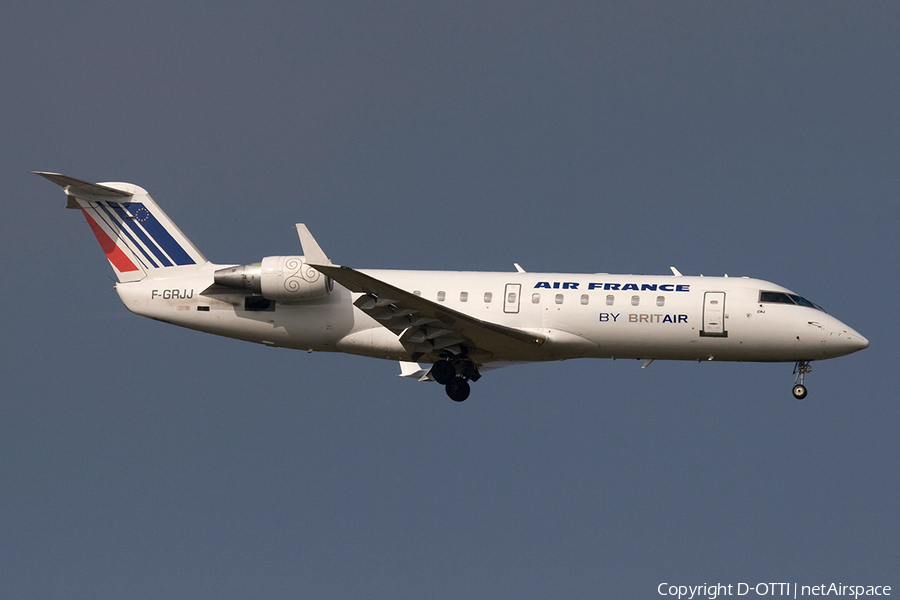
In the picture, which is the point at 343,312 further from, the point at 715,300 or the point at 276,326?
the point at 715,300

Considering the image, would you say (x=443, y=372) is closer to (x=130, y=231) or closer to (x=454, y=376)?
(x=454, y=376)

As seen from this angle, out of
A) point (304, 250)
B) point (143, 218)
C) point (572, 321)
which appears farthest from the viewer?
point (143, 218)

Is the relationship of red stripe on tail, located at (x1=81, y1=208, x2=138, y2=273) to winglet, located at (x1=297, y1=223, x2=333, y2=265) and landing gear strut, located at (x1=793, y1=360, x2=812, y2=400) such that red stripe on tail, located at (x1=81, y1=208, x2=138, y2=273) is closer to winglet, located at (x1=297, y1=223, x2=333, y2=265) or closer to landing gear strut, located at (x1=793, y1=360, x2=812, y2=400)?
winglet, located at (x1=297, y1=223, x2=333, y2=265)

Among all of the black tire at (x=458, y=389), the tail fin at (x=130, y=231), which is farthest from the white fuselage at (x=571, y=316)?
the black tire at (x=458, y=389)

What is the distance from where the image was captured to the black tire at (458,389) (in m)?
29.5

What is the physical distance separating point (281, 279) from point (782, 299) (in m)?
14.0

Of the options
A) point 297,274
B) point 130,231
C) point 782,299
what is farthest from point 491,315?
point 130,231

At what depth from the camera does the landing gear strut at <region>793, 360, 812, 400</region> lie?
2900 cm

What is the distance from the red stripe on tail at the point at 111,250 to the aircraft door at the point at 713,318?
16.5 metres

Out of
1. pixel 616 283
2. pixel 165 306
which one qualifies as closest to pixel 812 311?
pixel 616 283

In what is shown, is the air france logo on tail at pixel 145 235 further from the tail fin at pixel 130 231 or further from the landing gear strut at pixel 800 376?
the landing gear strut at pixel 800 376

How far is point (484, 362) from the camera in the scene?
3008 cm

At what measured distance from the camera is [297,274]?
28.3 meters

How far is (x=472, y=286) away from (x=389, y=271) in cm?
262
